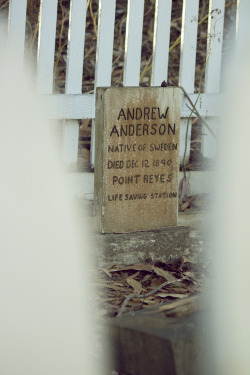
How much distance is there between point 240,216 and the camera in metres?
3.64

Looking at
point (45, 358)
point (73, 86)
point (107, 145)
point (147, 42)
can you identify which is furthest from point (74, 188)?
point (147, 42)

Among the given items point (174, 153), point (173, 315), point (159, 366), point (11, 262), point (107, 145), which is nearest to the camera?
point (159, 366)

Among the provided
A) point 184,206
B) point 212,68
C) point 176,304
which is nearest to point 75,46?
point 212,68

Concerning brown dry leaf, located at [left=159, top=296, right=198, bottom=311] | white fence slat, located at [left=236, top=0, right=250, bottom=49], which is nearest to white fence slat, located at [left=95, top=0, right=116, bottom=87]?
white fence slat, located at [left=236, top=0, right=250, bottom=49]

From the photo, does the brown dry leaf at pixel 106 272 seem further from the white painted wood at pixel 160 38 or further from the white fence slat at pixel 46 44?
the white painted wood at pixel 160 38

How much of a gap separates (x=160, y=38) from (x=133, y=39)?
169mm

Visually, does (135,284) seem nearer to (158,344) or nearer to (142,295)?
(142,295)

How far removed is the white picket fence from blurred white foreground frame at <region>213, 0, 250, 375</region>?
18cm

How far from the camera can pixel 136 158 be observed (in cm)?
318

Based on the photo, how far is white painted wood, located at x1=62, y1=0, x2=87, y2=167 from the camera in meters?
3.73

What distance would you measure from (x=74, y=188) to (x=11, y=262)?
1.02 meters

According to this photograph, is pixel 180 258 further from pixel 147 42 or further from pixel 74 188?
pixel 147 42

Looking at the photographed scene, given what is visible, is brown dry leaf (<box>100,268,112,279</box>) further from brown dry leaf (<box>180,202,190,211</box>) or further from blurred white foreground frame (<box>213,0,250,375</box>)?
brown dry leaf (<box>180,202,190,211</box>)

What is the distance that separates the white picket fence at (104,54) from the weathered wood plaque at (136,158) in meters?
0.67
